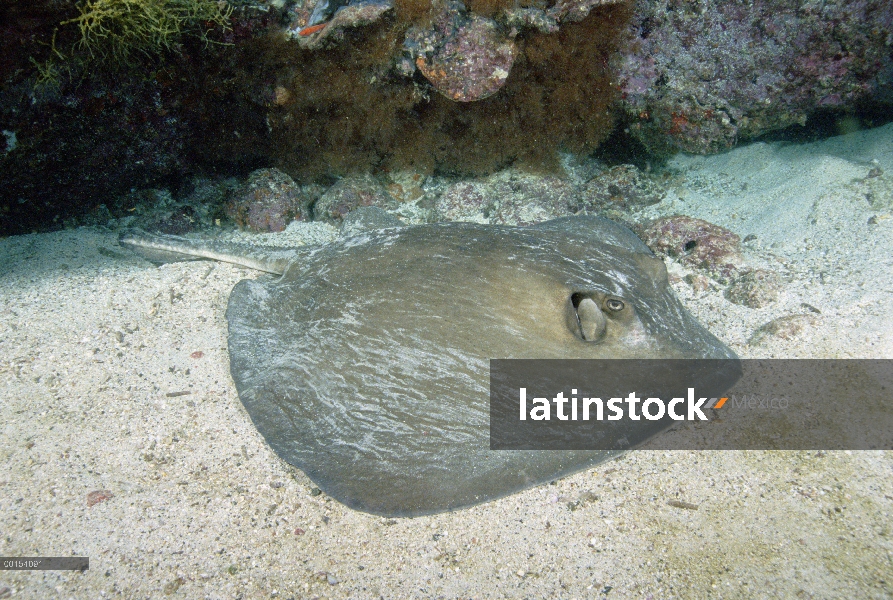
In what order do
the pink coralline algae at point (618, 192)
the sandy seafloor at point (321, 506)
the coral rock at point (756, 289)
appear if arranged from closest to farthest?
the sandy seafloor at point (321, 506), the coral rock at point (756, 289), the pink coralline algae at point (618, 192)

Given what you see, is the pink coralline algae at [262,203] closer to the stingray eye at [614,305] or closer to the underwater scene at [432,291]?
the underwater scene at [432,291]

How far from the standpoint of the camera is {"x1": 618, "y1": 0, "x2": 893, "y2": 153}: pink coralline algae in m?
5.39

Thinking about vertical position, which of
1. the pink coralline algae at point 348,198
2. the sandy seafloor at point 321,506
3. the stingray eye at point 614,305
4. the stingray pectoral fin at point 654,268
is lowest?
the sandy seafloor at point 321,506

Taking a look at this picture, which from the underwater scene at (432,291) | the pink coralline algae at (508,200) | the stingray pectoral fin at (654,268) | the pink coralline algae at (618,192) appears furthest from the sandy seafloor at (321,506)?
the pink coralline algae at (508,200)

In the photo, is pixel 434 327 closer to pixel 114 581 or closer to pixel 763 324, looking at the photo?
pixel 114 581

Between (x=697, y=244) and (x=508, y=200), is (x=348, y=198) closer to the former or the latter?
(x=508, y=200)

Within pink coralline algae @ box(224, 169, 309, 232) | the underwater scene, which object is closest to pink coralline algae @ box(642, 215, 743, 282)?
the underwater scene

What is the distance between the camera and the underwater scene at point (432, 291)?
2320 millimetres

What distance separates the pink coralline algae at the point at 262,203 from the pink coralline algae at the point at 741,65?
16.4 ft

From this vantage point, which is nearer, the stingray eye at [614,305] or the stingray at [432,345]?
the stingray at [432,345]

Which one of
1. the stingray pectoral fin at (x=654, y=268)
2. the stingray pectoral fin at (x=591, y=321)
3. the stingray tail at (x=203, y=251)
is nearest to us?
the stingray pectoral fin at (x=591, y=321)

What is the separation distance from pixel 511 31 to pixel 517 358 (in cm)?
416

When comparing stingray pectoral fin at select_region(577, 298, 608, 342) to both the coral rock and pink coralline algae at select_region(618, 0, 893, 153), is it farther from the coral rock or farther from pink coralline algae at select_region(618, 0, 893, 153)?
pink coralline algae at select_region(618, 0, 893, 153)

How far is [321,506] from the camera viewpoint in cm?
262
